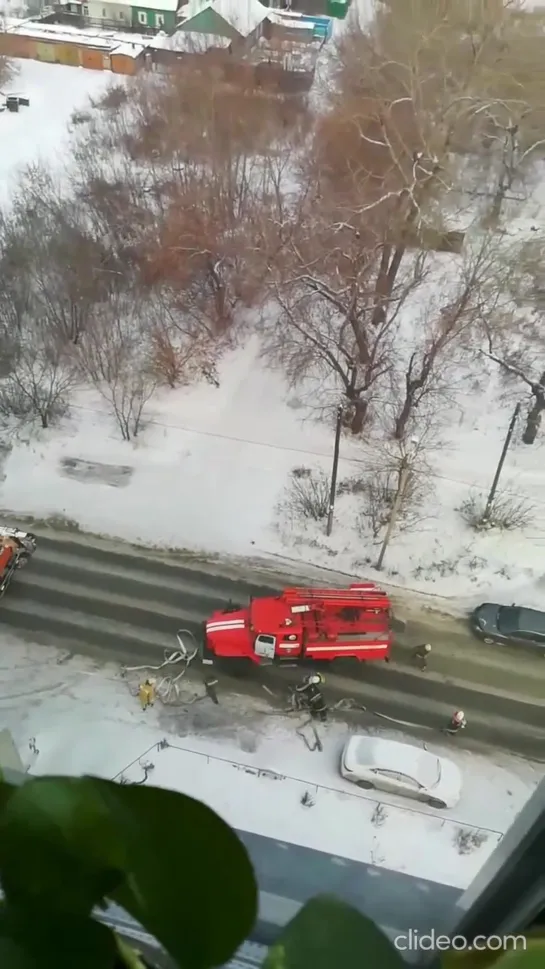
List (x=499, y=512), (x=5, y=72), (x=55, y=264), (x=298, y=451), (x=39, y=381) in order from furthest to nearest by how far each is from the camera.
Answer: (x=5, y=72), (x=55, y=264), (x=39, y=381), (x=298, y=451), (x=499, y=512)

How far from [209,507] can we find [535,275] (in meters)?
3.09

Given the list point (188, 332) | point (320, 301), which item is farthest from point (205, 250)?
point (320, 301)

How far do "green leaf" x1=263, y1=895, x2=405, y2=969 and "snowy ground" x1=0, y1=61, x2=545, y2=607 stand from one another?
11.8ft

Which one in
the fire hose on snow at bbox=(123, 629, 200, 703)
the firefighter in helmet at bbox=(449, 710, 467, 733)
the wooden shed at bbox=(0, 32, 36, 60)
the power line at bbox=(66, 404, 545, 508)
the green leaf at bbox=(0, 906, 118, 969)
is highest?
the green leaf at bbox=(0, 906, 118, 969)

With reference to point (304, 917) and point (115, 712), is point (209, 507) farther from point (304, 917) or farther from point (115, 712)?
point (304, 917)

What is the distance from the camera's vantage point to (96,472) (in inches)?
174

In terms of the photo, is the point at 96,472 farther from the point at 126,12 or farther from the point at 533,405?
the point at 126,12

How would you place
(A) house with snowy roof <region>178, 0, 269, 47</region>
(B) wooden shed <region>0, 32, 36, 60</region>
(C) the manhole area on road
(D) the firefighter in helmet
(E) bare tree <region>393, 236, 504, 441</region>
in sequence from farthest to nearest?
(B) wooden shed <region>0, 32, 36, 60</region>, (A) house with snowy roof <region>178, 0, 269, 47</region>, (E) bare tree <region>393, 236, 504, 441</region>, (C) the manhole area on road, (D) the firefighter in helmet

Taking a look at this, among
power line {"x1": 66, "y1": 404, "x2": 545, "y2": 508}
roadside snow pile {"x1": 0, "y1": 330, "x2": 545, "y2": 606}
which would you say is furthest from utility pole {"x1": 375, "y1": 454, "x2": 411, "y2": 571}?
power line {"x1": 66, "y1": 404, "x2": 545, "y2": 508}

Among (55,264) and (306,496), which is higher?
(55,264)

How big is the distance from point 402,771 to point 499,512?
1622 millimetres

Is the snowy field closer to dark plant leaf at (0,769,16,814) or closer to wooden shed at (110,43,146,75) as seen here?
dark plant leaf at (0,769,16,814)

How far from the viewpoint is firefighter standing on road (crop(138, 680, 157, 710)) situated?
3410 millimetres

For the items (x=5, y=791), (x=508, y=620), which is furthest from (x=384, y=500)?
(x=5, y=791)
